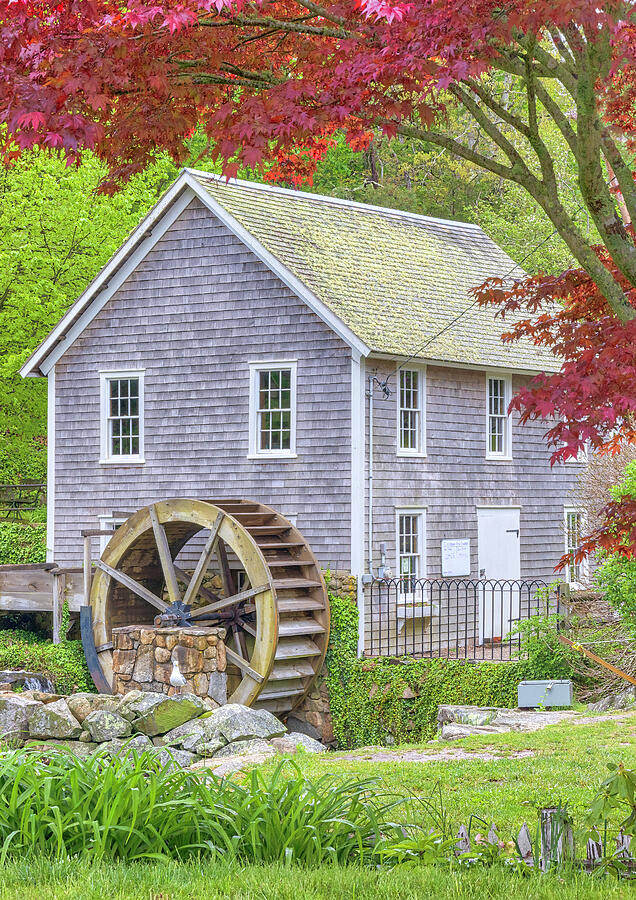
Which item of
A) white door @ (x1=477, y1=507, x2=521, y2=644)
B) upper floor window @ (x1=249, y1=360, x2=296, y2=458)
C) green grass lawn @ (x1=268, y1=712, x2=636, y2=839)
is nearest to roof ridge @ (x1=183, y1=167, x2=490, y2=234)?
upper floor window @ (x1=249, y1=360, x2=296, y2=458)

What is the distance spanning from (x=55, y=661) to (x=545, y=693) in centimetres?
865

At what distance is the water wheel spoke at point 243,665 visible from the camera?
1698 centimetres

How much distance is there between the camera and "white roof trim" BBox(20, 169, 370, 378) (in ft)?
61.5

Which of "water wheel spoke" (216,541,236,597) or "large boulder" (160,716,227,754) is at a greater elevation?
"water wheel spoke" (216,541,236,597)

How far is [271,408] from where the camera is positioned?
63.7 feet

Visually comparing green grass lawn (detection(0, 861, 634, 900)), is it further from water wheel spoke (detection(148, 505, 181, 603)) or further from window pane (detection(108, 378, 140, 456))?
window pane (detection(108, 378, 140, 456))

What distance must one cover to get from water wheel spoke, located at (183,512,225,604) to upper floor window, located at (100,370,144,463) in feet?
10.5

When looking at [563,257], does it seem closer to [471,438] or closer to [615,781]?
[471,438]

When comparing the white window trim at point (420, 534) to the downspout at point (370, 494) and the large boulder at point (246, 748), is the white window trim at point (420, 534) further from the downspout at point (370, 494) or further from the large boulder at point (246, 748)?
the large boulder at point (246, 748)

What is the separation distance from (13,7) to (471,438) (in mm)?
15575

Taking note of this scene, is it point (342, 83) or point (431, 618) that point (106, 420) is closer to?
point (431, 618)

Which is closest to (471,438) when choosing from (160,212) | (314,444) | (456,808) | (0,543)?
(314,444)

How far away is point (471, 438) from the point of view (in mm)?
20781

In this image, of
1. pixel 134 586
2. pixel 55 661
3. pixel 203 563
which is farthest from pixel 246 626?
pixel 55 661
